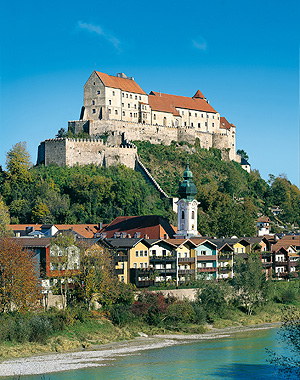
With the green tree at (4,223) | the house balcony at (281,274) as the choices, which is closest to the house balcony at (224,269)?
the house balcony at (281,274)

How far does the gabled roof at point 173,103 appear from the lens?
12106cm

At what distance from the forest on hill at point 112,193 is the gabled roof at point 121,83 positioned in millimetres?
8721

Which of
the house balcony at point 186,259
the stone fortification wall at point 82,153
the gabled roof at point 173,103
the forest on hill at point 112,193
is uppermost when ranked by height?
the gabled roof at point 173,103

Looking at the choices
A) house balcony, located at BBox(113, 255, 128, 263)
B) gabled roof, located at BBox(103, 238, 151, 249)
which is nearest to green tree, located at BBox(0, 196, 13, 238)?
gabled roof, located at BBox(103, 238, 151, 249)

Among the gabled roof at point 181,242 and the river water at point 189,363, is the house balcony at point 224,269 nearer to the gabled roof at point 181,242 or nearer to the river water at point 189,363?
the gabled roof at point 181,242

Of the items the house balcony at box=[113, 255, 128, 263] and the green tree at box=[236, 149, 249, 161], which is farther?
the green tree at box=[236, 149, 249, 161]

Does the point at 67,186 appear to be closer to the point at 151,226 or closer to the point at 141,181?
the point at 141,181

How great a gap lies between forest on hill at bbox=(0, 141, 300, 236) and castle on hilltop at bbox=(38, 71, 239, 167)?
6.84ft

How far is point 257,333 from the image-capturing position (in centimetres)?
5762

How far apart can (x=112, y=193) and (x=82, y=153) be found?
11551 mm

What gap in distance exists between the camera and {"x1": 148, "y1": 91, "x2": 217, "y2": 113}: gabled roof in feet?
397

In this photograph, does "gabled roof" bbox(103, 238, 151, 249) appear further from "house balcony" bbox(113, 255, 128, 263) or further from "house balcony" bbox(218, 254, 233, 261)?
"house balcony" bbox(218, 254, 233, 261)

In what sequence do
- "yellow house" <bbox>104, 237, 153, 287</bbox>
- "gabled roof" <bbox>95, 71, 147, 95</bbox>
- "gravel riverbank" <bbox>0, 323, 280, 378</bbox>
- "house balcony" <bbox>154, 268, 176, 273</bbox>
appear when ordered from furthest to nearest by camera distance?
"gabled roof" <bbox>95, 71, 147, 95</bbox> < "house balcony" <bbox>154, 268, 176, 273</bbox> < "yellow house" <bbox>104, 237, 153, 287</bbox> < "gravel riverbank" <bbox>0, 323, 280, 378</bbox>

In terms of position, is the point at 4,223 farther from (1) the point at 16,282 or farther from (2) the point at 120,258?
(1) the point at 16,282
